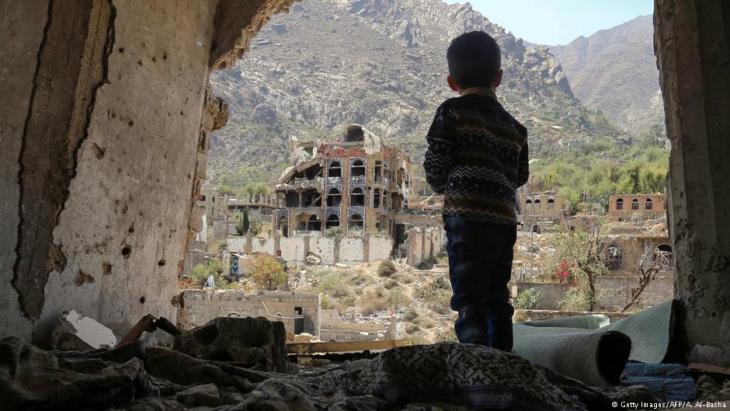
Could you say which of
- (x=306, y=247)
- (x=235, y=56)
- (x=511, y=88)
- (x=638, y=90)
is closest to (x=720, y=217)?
(x=235, y=56)

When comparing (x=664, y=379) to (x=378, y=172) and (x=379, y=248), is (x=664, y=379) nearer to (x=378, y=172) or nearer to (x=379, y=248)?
(x=379, y=248)

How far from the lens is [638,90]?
4466 inches

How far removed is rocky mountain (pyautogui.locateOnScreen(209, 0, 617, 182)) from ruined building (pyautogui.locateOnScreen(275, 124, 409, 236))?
29.3 metres

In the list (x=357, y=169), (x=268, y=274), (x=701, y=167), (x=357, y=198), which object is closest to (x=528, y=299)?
Answer: (x=268, y=274)

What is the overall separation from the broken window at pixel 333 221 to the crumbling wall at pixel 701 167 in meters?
37.0

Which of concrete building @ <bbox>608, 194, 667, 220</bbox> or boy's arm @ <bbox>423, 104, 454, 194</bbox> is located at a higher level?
concrete building @ <bbox>608, 194, 667, 220</bbox>

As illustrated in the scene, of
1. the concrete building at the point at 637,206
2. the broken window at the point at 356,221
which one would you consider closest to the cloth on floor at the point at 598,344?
the broken window at the point at 356,221

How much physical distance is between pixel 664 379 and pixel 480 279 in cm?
92

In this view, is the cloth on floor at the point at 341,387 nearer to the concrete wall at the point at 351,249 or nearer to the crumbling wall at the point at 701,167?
the crumbling wall at the point at 701,167

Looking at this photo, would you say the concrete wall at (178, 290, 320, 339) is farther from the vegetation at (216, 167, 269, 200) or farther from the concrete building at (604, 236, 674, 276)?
the vegetation at (216, 167, 269, 200)

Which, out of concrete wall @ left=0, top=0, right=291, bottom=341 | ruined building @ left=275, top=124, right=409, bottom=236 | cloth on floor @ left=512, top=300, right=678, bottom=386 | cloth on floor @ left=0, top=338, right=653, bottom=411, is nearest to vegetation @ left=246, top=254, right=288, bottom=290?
ruined building @ left=275, top=124, right=409, bottom=236

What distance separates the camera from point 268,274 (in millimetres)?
27906

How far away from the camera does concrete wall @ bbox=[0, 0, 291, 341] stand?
9.05ft

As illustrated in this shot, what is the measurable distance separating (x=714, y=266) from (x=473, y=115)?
5.06 feet
